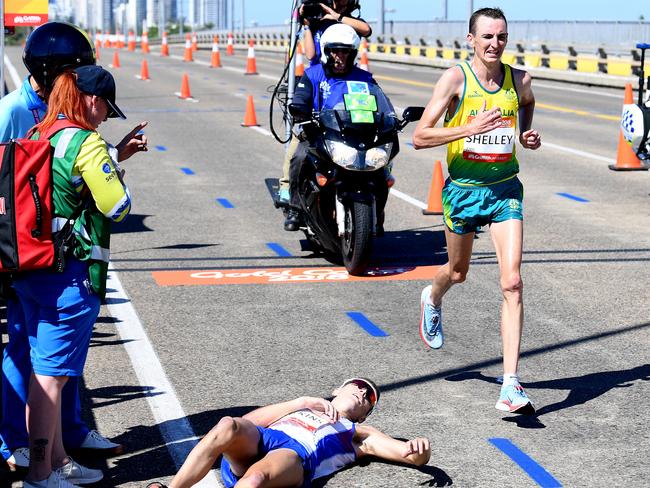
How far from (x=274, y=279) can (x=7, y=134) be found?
14.6 feet

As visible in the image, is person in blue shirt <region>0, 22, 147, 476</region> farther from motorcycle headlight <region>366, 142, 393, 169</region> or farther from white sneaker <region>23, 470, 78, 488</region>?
motorcycle headlight <region>366, 142, 393, 169</region>

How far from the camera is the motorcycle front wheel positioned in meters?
10.2

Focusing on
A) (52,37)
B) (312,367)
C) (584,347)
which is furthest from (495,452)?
(52,37)

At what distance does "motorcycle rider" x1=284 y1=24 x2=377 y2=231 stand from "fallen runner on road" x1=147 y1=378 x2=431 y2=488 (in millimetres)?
4822

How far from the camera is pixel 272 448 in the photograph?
544 cm

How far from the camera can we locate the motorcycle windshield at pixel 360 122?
10.2 meters

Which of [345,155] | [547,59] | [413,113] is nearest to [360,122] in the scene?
[345,155]

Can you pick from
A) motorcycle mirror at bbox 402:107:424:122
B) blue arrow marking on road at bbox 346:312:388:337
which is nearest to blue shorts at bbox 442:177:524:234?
blue arrow marking on road at bbox 346:312:388:337

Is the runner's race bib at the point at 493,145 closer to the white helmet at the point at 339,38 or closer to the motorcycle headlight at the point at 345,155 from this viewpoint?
the motorcycle headlight at the point at 345,155

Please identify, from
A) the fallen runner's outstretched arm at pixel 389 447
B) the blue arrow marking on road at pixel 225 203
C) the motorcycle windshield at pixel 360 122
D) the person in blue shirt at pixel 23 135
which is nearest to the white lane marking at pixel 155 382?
the person in blue shirt at pixel 23 135

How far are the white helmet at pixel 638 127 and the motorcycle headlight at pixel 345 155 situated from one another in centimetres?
435

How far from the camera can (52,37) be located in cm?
605

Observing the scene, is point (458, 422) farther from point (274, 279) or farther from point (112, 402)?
point (274, 279)

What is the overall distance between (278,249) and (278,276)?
4.37ft
